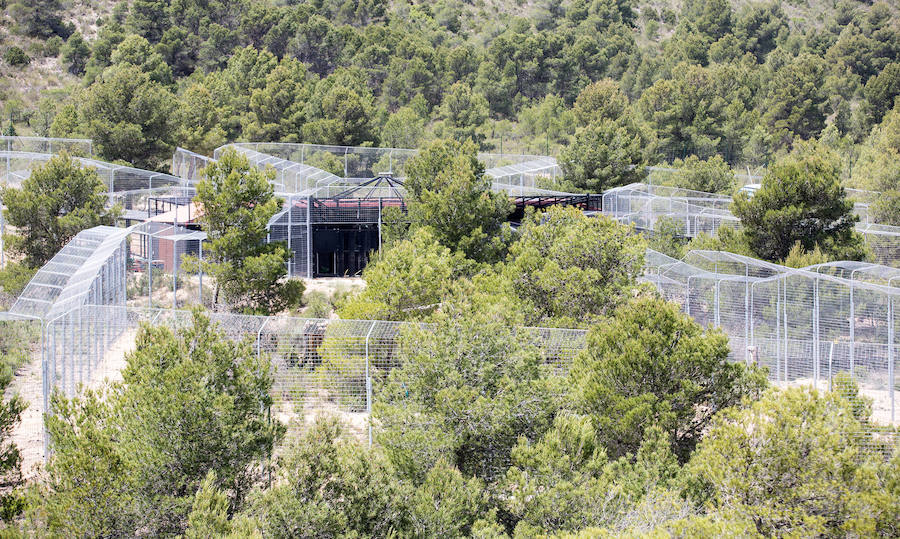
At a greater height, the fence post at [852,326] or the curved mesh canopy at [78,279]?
the curved mesh canopy at [78,279]

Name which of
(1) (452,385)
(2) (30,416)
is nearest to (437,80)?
(2) (30,416)

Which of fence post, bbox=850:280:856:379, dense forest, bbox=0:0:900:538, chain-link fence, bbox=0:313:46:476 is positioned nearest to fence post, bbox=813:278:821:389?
fence post, bbox=850:280:856:379

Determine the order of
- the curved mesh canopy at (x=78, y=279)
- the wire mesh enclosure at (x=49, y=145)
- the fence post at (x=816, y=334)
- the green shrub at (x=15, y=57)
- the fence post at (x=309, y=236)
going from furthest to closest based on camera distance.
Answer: the green shrub at (x=15, y=57) → the wire mesh enclosure at (x=49, y=145) → the fence post at (x=309, y=236) → the fence post at (x=816, y=334) → the curved mesh canopy at (x=78, y=279)

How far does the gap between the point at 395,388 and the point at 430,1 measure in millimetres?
76191

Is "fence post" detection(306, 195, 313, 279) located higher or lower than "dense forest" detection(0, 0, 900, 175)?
lower

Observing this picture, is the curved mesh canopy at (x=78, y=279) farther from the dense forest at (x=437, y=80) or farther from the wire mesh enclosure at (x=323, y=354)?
the dense forest at (x=437, y=80)

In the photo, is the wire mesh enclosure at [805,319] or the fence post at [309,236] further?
the fence post at [309,236]

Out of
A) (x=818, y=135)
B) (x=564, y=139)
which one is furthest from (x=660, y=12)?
(x=564, y=139)

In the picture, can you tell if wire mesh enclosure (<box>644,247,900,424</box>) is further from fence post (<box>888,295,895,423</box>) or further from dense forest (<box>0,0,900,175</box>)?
dense forest (<box>0,0,900,175</box>)

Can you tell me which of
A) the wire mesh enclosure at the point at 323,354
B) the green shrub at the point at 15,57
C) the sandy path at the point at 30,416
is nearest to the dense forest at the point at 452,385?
the wire mesh enclosure at the point at 323,354

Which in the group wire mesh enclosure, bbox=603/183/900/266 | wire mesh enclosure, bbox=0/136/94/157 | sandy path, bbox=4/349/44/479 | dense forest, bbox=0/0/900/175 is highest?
dense forest, bbox=0/0/900/175

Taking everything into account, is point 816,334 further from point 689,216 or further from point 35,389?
point 35,389

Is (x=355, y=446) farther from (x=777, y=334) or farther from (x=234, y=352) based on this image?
(x=777, y=334)

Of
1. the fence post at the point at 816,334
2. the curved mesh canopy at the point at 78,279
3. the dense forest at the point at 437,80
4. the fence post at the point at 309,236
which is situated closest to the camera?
the curved mesh canopy at the point at 78,279
